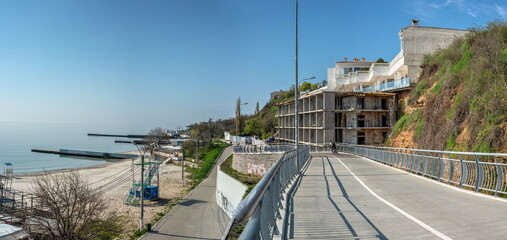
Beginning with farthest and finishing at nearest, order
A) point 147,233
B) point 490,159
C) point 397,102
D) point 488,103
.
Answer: point 397,102 < point 147,233 < point 488,103 < point 490,159

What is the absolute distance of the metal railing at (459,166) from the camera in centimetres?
945

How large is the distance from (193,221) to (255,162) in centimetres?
1192

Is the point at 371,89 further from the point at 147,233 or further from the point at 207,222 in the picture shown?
the point at 147,233

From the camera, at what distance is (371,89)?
1859 inches

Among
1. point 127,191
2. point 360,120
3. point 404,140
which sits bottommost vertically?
point 127,191

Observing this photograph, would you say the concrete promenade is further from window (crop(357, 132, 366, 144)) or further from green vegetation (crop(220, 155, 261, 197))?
window (crop(357, 132, 366, 144))

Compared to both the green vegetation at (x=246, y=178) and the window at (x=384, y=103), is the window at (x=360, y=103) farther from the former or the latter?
the green vegetation at (x=246, y=178)

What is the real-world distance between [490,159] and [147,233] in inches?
801

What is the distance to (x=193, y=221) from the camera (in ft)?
78.8

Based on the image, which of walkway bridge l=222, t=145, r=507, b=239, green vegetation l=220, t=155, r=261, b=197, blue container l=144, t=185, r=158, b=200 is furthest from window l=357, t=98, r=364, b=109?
walkway bridge l=222, t=145, r=507, b=239

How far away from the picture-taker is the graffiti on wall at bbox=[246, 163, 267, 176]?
33.3 m

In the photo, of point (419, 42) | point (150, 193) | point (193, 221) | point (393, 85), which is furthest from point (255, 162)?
point (419, 42)

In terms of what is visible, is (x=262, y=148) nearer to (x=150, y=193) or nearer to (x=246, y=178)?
(x=246, y=178)

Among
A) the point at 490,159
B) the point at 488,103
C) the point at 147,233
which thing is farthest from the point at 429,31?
the point at 147,233
